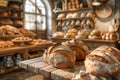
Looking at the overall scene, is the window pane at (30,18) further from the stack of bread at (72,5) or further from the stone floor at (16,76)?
the stone floor at (16,76)

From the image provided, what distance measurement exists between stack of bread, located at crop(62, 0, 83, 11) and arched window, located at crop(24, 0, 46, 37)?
3.27 feet

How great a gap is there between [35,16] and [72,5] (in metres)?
1.55

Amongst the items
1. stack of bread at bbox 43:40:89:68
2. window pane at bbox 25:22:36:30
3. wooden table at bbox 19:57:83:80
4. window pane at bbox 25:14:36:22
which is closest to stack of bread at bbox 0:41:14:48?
wooden table at bbox 19:57:83:80

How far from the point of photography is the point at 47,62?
1.34 meters

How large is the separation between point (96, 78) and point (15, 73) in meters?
2.77

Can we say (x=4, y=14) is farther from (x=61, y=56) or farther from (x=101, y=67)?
(x=101, y=67)

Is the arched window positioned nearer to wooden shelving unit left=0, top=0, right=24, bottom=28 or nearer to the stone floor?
wooden shelving unit left=0, top=0, right=24, bottom=28

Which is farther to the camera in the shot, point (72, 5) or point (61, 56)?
point (72, 5)

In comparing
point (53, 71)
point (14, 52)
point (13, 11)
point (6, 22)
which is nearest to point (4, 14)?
point (6, 22)

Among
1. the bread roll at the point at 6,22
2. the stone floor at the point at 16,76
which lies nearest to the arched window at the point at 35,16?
the bread roll at the point at 6,22

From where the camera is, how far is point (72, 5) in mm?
5430

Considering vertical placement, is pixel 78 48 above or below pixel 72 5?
below

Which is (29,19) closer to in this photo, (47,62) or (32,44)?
(32,44)

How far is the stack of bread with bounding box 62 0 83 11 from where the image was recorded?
17.4 feet
